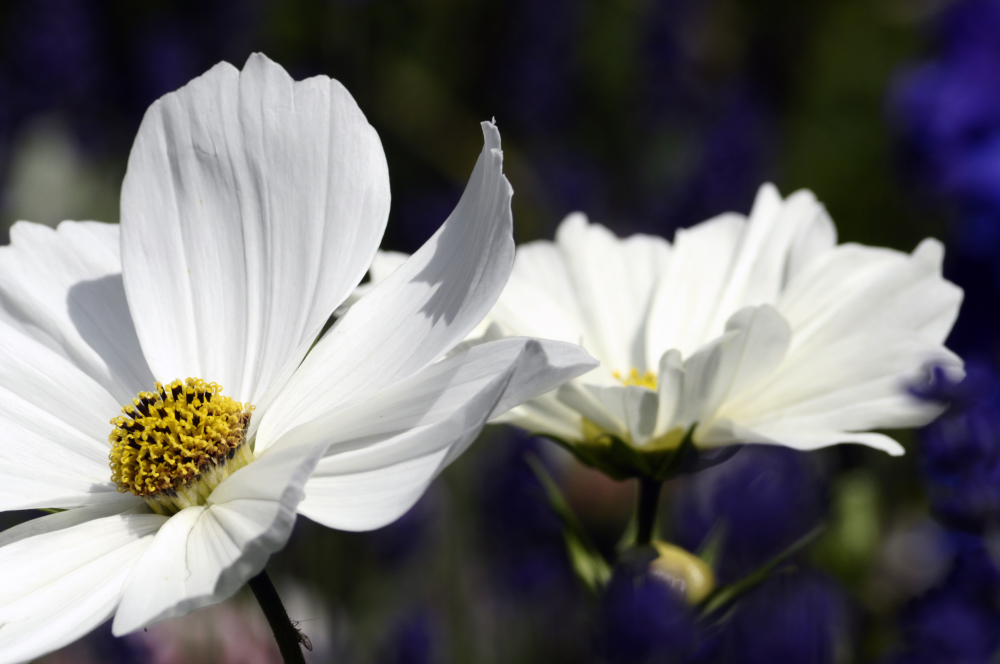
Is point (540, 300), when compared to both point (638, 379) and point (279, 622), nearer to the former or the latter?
point (638, 379)

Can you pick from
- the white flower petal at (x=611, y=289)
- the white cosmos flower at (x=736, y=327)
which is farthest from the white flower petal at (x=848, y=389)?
the white flower petal at (x=611, y=289)

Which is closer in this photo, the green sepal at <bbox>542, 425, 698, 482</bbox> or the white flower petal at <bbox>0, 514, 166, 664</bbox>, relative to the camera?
the white flower petal at <bbox>0, 514, 166, 664</bbox>

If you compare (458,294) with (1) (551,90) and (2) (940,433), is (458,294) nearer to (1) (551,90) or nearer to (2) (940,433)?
(2) (940,433)

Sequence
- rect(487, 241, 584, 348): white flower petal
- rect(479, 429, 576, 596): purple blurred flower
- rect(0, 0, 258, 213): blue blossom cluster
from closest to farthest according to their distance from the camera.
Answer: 1. rect(487, 241, 584, 348): white flower petal
2. rect(479, 429, 576, 596): purple blurred flower
3. rect(0, 0, 258, 213): blue blossom cluster

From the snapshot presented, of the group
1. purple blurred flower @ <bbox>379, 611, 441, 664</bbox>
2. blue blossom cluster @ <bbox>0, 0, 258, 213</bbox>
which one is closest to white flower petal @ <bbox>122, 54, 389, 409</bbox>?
purple blurred flower @ <bbox>379, 611, 441, 664</bbox>

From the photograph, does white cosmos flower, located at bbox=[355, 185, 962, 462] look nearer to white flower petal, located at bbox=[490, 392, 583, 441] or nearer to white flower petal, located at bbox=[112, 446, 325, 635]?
white flower petal, located at bbox=[490, 392, 583, 441]

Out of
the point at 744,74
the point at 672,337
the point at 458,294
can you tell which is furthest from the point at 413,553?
the point at 744,74
